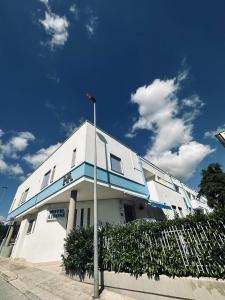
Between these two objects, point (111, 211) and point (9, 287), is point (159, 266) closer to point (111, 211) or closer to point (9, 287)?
point (9, 287)

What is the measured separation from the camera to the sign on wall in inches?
512

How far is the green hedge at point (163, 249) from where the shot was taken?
4219mm

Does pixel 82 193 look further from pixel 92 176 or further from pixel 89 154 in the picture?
pixel 89 154

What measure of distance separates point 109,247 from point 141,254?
165 cm

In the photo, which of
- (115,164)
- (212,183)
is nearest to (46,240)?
(115,164)

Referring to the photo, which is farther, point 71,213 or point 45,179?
point 45,179

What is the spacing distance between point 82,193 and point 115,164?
3.85 metres

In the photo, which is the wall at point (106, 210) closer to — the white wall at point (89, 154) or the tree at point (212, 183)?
the white wall at point (89, 154)

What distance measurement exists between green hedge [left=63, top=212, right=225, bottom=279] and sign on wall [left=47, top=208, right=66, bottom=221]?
6.40m

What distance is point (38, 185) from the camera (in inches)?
657

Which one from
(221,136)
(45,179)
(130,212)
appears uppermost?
(221,136)

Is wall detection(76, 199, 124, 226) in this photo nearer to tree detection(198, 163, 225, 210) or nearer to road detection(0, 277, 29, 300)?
road detection(0, 277, 29, 300)

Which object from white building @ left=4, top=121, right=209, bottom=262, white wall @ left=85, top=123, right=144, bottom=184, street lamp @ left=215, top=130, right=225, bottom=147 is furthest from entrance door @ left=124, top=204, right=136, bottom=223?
street lamp @ left=215, top=130, right=225, bottom=147

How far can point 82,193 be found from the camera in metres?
11.8
